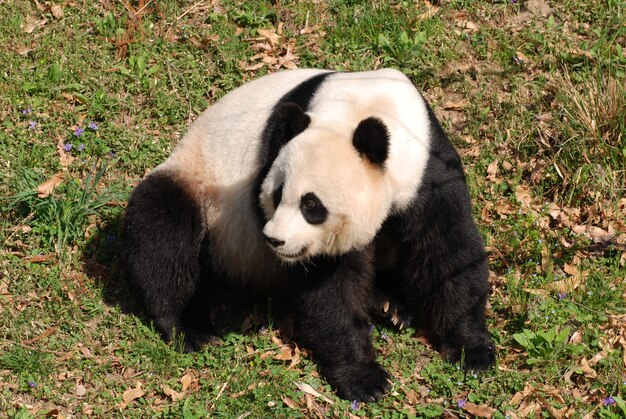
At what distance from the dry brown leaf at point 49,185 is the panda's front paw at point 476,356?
3.65 meters

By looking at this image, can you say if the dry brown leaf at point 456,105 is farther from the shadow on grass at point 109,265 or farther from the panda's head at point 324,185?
the shadow on grass at point 109,265

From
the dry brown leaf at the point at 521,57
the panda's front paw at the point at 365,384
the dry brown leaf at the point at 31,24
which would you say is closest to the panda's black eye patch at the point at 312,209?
the panda's front paw at the point at 365,384

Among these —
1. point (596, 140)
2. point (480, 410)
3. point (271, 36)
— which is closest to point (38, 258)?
point (271, 36)

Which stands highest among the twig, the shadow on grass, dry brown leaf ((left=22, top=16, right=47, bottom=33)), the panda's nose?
dry brown leaf ((left=22, top=16, right=47, bottom=33))

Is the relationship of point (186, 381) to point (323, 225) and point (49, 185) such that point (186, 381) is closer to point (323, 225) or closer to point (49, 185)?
point (323, 225)

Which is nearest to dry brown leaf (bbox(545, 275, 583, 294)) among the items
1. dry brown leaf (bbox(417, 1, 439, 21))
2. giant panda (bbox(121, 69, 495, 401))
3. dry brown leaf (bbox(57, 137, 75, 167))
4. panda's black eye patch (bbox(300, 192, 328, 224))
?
giant panda (bbox(121, 69, 495, 401))

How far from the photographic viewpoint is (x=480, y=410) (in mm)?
5586

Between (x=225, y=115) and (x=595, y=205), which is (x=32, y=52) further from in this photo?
(x=595, y=205)

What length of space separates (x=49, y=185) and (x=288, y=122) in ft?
9.30

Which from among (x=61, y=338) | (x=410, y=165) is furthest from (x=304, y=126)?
(x=61, y=338)

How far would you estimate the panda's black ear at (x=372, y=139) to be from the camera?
5.18m

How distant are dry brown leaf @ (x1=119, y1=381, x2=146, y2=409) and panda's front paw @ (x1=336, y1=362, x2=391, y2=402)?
1.39m

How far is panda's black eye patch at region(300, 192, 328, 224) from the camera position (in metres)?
5.23

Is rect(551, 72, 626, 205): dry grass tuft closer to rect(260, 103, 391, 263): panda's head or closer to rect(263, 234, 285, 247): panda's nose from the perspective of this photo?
rect(260, 103, 391, 263): panda's head
